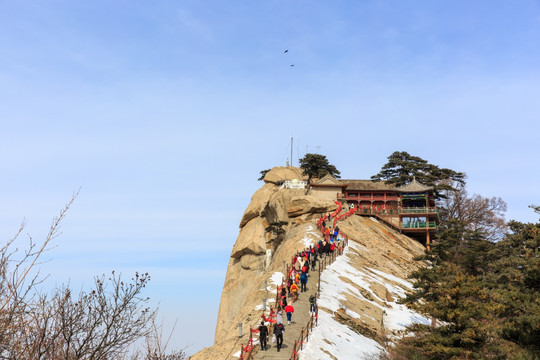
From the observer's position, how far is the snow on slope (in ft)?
78.0

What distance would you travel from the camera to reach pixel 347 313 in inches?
1176

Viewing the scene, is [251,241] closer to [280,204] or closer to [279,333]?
[280,204]

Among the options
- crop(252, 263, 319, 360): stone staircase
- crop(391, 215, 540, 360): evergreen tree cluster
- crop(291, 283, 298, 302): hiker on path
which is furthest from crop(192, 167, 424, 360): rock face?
crop(391, 215, 540, 360): evergreen tree cluster

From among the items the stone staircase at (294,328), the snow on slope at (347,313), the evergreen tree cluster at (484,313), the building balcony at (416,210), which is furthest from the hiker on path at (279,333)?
the building balcony at (416,210)

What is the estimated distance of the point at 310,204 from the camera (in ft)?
208

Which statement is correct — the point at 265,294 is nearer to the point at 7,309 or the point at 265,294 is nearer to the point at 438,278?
the point at 438,278

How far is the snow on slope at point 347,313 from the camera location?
23.8 m

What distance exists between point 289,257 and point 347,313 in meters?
12.4

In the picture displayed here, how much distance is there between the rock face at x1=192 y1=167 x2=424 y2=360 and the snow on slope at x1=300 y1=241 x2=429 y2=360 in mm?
170

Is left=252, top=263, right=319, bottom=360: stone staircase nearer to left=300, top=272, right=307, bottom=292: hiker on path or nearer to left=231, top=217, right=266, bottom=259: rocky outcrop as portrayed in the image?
left=300, top=272, right=307, bottom=292: hiker on path

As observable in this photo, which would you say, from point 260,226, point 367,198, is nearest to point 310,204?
point 260,226

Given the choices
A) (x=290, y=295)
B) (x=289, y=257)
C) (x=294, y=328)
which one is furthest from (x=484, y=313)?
(x=289, y=257)

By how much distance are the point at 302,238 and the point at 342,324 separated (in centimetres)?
1794

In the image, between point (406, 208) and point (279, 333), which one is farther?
point (406, 208)
